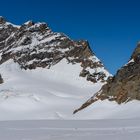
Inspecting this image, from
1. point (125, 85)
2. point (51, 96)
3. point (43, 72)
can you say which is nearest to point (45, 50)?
point (43, 72)

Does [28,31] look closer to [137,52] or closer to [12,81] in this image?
[12,81]

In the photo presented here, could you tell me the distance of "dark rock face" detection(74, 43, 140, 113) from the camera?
55112mm

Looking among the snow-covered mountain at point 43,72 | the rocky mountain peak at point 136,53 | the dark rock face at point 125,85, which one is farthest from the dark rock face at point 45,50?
the dark rock face at point 125,85

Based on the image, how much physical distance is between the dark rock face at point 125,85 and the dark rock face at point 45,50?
42.7 m

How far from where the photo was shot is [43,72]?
116 meters

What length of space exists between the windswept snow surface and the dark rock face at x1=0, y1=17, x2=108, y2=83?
7.77 feet

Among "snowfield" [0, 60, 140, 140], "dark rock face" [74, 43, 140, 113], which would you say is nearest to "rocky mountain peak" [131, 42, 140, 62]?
"dark rock face" [74, 43, 140, 113]

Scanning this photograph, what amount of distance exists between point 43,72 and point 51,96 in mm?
31692

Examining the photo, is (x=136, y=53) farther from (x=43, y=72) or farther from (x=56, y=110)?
(x=43, y=72)

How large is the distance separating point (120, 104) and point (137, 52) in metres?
11.1

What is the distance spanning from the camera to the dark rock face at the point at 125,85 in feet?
181

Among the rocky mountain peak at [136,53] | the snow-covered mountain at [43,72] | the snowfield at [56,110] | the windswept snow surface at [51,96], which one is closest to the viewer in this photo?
the snowfield at [56,110]

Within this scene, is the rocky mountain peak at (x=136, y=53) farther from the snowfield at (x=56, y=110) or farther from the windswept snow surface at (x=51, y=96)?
the snowfield at (x=56, y=110)

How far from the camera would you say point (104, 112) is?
172ft
